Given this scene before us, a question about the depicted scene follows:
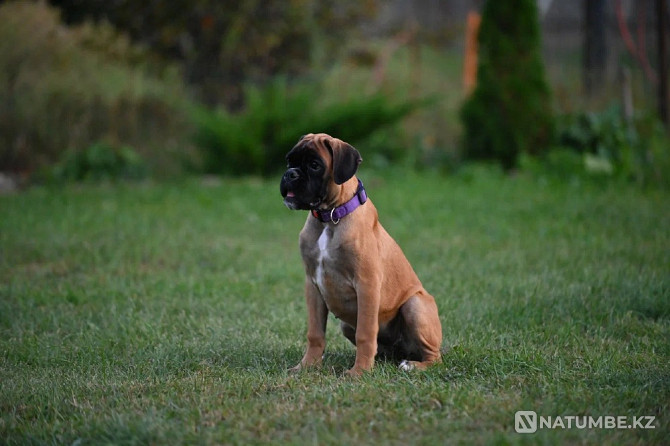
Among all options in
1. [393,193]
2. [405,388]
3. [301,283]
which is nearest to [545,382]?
[405,388]

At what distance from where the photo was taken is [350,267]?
4.18m

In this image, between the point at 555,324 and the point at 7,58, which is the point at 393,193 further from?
the point at 7,58

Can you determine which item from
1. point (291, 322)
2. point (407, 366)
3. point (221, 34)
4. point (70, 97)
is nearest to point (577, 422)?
point (407, 366)

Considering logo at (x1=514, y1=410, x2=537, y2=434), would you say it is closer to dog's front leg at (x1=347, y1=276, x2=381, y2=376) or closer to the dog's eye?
dog's front leg at (x1=347, y1=276, x2=381, y2=376)

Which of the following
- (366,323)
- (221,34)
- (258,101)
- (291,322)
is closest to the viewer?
(366,323)

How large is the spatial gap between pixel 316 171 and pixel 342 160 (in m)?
0.15

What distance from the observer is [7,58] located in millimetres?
11938

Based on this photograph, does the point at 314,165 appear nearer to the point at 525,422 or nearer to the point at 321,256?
the point at 321,256

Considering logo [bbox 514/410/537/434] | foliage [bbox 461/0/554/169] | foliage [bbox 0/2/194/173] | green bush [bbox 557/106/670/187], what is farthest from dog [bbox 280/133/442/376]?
foliage [bbox 0/2/194/173]

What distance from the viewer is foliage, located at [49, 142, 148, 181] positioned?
11867mm

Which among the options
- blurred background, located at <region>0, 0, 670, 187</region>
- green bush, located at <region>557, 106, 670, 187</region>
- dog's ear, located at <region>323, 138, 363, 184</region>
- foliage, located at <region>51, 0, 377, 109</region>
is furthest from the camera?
foliage, located at <region>51, 0, 377, 109</region>

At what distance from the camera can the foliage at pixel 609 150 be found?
11.1m

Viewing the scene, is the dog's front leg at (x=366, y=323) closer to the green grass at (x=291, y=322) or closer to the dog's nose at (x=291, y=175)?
the green grass at (x=291, y=322)

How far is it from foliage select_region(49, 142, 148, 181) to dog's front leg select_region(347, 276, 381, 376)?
868 cm
